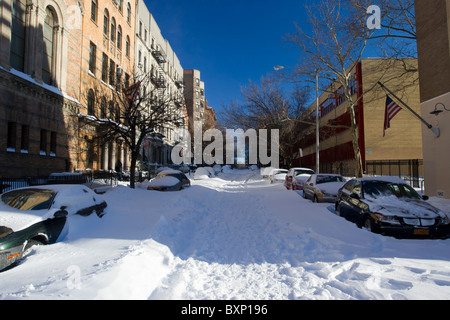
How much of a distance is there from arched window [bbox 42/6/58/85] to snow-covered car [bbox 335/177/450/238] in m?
19.7

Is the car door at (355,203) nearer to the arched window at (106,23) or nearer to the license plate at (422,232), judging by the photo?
the license plate at (422,232)

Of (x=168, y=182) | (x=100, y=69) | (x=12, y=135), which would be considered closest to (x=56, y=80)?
(x=12, y=135)

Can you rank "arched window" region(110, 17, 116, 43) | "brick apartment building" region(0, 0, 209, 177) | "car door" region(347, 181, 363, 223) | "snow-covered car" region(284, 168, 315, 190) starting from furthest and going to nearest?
"arched window" region(110, 17, 116, 43)
"snow-covered car" region(284, 168, 315, 190)
"brick apartment building" region(0, 0, 209, 177)
"car door" region(347, 181, 363, 223)

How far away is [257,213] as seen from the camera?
34.0ft

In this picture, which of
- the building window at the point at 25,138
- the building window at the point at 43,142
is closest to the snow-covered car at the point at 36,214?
the building window at the point at 25,138

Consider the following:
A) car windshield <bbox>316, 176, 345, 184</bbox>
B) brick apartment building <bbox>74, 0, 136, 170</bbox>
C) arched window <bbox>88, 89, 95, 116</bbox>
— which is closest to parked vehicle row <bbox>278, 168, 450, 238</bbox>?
car windshield <bbox>316, 176, 345, 184</bbox>

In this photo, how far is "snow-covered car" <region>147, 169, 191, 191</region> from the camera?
14508 millimetres

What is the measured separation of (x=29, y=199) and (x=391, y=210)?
8.30 meters

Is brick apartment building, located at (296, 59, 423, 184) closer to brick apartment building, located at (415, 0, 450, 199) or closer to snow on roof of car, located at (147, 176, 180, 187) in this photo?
brick apartment building, located at (415, 0, 450, 199)

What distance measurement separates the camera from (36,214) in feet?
17.8

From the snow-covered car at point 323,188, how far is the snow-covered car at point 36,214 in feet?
29.3

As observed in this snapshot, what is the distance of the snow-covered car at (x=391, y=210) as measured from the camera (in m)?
6.36

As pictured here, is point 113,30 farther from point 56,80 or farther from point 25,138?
point 25,138
